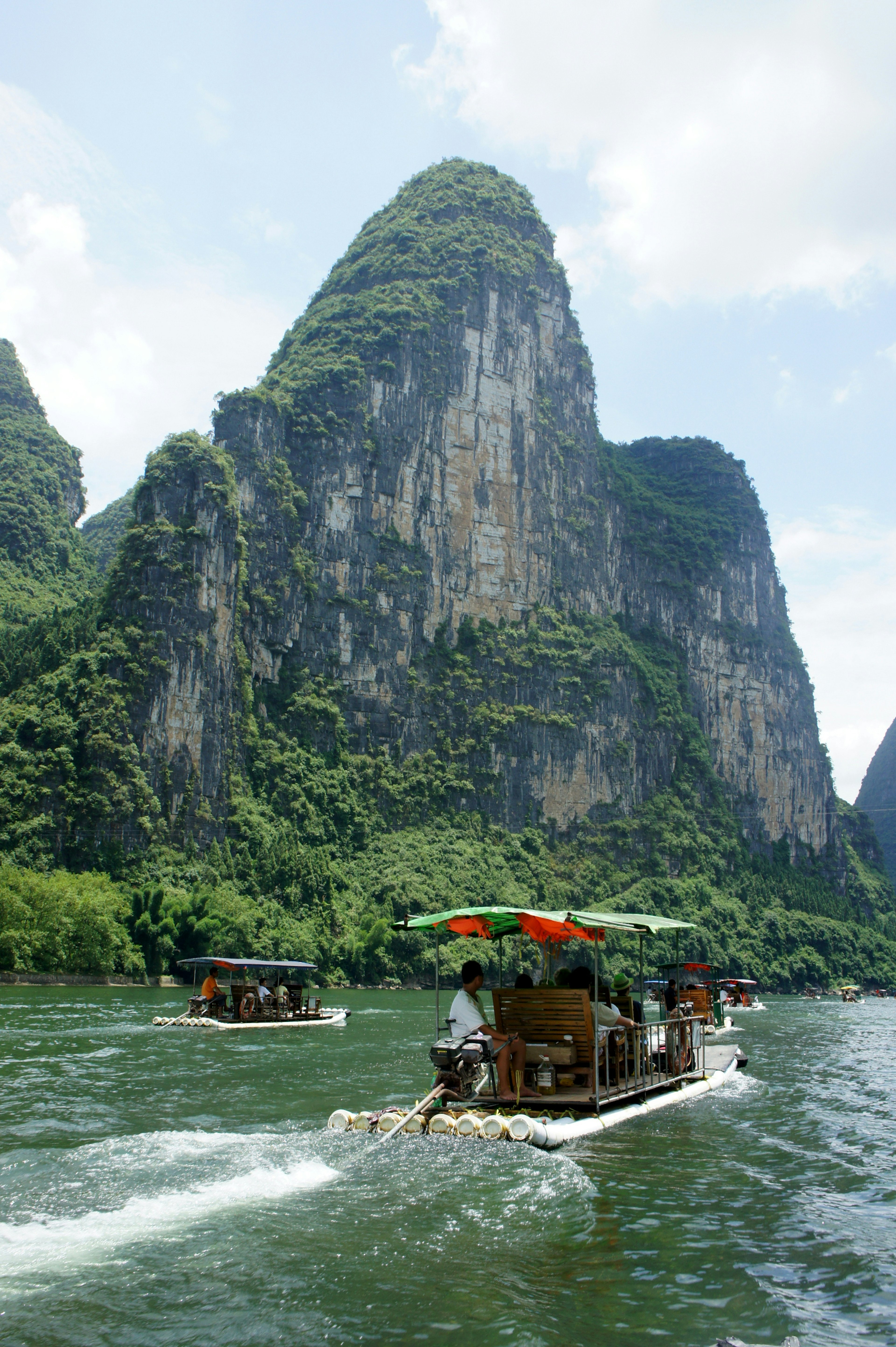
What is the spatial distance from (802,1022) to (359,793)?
57.2 m

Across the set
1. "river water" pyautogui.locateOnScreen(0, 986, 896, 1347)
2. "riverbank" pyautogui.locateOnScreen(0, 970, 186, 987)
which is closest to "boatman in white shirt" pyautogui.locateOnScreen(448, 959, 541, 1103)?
"river water" pyautogui.locateOnScreen(0, 986, 896, 1347)

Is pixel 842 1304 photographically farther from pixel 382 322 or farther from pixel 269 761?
pixel 382 322

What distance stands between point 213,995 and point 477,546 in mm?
85714

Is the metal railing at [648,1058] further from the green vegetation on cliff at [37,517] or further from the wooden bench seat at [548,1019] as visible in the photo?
the green vegetation on cliff at [37,517]

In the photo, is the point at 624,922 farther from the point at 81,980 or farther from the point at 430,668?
the point at 430,668

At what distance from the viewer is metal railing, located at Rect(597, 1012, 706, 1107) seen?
1512 cm

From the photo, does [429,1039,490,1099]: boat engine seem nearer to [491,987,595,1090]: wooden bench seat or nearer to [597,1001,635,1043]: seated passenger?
[491,987,595,1090]: wooden bench seat

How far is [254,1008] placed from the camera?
33.6 m

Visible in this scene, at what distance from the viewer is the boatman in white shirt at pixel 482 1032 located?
13.8m

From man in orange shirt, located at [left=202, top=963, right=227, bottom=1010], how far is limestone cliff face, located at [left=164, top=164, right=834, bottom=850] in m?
47.0

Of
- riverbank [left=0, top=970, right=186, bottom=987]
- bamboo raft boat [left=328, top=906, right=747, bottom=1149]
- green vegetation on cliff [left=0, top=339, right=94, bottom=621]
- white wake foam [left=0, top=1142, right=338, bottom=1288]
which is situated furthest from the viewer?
green vegetation on cliff [left=0, top=339, right=94, bottom=621]

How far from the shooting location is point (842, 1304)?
8.23 m

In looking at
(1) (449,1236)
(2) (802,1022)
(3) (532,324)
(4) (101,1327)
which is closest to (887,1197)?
(1) (449,1236)

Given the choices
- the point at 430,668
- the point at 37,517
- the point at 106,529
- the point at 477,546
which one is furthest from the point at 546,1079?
the point at 106,529
